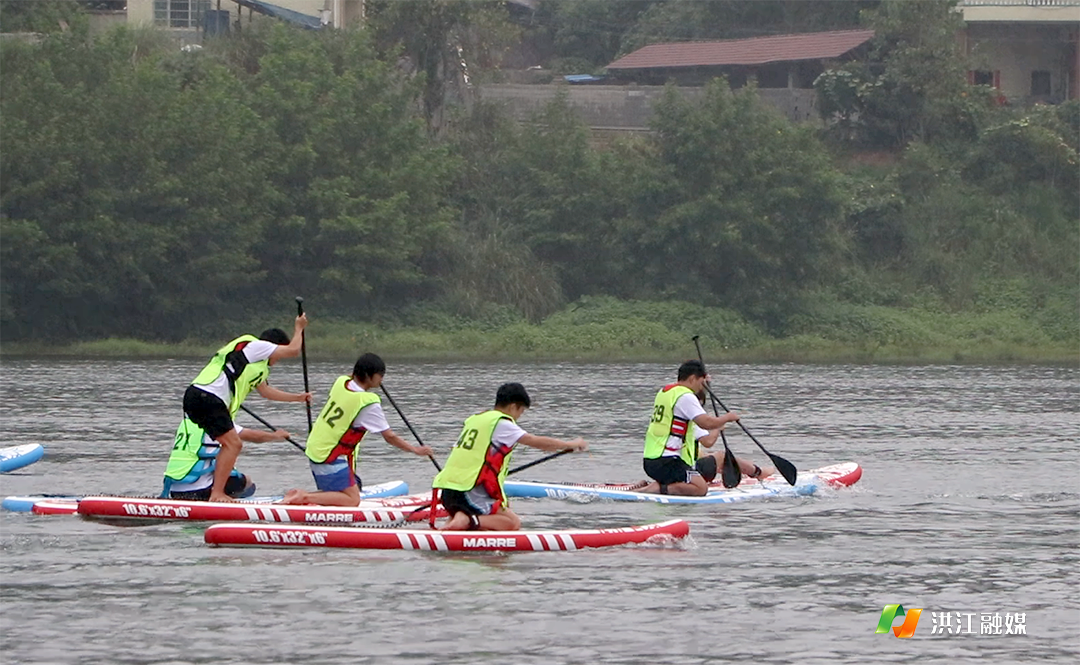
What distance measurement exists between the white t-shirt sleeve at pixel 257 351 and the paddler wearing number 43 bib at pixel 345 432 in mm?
796

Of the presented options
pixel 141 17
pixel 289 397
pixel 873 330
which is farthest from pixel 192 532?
pixel 141 17

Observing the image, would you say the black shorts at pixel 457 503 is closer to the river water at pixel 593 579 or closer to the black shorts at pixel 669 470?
the river water at pixel 593 579

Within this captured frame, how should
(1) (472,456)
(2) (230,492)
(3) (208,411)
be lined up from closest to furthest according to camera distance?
(1) (472,456) → (3) (208,411) → (2) (230,492)

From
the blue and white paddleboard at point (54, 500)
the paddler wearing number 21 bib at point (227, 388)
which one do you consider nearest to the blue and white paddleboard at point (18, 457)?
the blue and white paddleboard at point (54, 500)

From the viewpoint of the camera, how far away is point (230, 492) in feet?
50.9

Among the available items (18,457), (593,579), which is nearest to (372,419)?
(593,579)

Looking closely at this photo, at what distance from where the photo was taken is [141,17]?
56375 millimetres

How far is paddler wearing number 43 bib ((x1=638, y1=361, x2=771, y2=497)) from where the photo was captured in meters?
16.9

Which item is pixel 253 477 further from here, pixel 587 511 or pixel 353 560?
pixel 353 560

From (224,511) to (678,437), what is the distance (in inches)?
187

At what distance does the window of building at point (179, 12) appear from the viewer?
187ft

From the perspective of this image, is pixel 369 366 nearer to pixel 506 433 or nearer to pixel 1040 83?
pixel 506 433

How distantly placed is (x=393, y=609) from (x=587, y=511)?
488cm

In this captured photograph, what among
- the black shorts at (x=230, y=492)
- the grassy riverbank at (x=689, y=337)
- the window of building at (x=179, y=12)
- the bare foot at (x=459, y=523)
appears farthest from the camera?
the window of building at (x=179, y=12)
